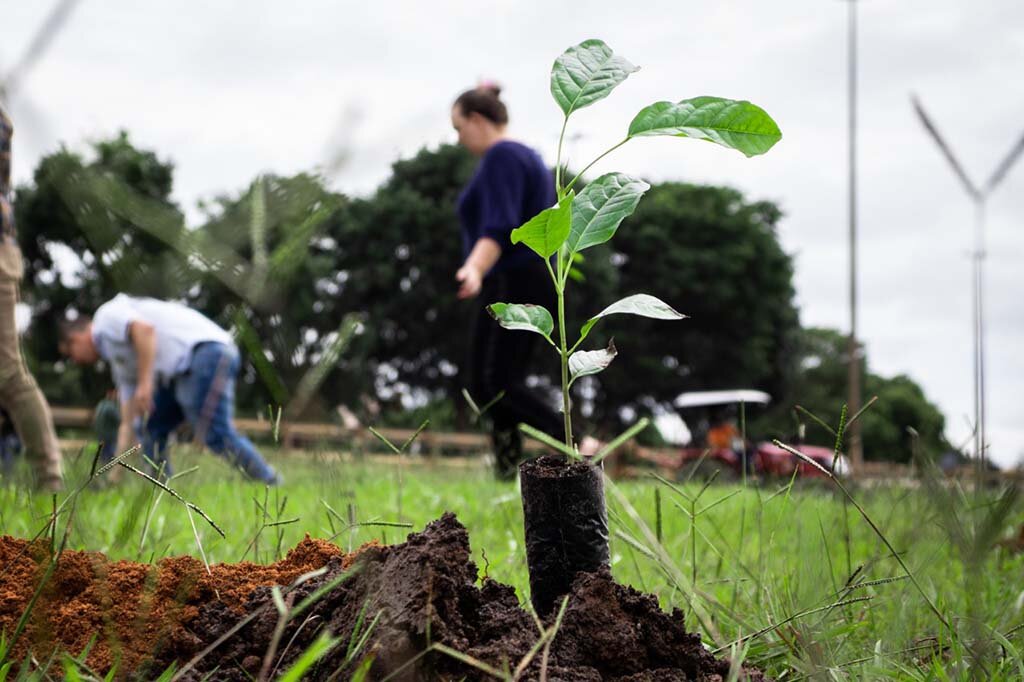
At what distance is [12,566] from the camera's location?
1.42 meters

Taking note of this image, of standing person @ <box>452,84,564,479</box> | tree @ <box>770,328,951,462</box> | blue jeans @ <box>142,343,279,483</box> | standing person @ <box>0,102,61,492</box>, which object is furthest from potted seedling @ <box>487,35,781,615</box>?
tree @ <box>770,328,951,462</box>

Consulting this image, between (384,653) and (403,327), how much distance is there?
2459 cm

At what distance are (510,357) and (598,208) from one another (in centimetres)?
330

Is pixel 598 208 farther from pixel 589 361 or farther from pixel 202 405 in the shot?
pixel 202 405

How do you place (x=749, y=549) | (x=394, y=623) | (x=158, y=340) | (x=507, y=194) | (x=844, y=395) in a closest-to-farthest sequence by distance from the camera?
(x=394, y=623), (x=749, y=549), (x=507, y=194), (x=158, y=340), (x=844, y=395)

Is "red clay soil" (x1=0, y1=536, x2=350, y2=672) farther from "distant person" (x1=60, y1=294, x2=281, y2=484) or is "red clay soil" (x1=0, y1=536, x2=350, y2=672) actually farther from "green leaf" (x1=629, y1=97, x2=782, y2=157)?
"distant person" (x1=60, y1=294, x2=281, y2=484)

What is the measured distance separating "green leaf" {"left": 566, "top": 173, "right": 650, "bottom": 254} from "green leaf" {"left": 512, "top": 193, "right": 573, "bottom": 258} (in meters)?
0.07

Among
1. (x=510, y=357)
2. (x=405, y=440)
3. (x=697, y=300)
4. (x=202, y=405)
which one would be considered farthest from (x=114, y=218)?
(x=697, y=300)

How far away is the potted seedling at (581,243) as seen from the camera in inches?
47.8

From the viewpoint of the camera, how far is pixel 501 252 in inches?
173

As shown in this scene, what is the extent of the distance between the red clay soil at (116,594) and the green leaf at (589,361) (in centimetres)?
47

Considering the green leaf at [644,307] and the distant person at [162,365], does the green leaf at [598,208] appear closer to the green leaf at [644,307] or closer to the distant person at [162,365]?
the green leaf at [644,307]

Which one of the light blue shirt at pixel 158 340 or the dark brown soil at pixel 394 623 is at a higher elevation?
the light blue shirt at pixel 158 340

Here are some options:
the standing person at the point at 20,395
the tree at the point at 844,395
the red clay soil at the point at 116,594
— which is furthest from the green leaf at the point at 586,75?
the tree at the point at 844,395
